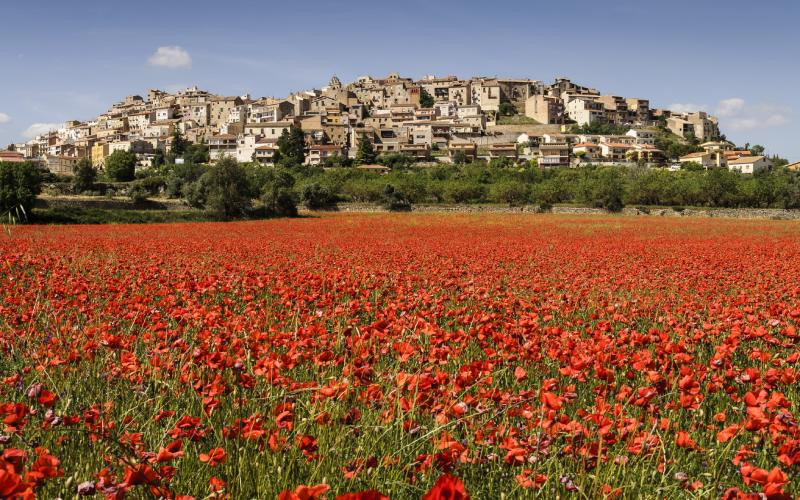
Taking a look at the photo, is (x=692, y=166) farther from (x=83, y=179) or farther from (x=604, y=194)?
(x=83, y=179)

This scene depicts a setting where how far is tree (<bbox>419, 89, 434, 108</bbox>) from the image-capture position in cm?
18600

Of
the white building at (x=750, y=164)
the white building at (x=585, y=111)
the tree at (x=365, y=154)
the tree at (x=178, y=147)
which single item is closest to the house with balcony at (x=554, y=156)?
the tree at (x=365, y=154)

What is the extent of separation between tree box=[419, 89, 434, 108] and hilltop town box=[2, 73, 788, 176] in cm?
40

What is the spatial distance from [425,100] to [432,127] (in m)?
39.5

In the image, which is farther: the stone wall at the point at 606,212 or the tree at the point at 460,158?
the tree at the point at 460,158

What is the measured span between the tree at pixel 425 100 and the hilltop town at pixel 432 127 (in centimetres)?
40

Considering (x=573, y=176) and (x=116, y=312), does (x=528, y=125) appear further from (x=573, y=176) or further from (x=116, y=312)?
(x=116, y=312)

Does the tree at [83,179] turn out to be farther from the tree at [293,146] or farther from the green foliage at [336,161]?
the green foliage at [336,161]

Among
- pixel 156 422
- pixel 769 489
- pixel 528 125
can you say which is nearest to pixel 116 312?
pixel 156 422

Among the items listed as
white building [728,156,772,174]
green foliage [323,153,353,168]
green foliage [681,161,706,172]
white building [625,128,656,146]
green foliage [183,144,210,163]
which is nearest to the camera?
green foliage [681,161,706,172]

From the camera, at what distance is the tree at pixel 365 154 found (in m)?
127

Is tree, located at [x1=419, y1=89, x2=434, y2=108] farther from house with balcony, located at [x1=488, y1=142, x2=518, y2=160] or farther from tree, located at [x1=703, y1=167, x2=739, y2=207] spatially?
tree, located at [x1=703, y1=167, x2=739, y2=207]

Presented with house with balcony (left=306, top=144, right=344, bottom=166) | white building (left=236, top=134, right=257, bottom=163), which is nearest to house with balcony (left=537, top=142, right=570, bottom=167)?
house with balcony (left=306, top=144, right=344, bottom=166)

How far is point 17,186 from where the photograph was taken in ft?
187
